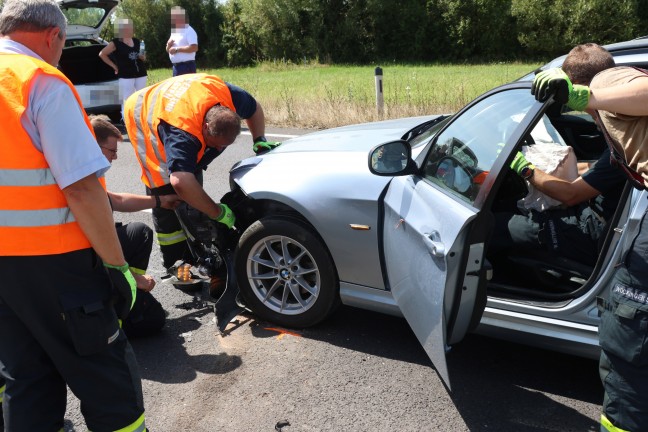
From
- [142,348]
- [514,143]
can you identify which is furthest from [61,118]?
[142,348]

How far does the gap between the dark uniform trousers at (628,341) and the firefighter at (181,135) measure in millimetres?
2354

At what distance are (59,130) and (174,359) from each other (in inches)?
75.3

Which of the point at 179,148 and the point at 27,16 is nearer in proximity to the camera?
the point at 27,16

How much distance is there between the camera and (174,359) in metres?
3.62

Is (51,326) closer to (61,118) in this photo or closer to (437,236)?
(61,118)

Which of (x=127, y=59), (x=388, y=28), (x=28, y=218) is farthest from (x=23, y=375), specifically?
(x=388, y=28)

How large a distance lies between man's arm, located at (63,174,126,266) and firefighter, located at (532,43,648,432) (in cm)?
160

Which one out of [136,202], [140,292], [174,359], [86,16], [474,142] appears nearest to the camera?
[474,142]

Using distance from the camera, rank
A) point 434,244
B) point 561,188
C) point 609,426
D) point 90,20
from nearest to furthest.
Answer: point 609,426 → point 434,244 → point 561,188 → point 90,20

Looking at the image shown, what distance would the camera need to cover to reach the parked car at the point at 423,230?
263 centimetres

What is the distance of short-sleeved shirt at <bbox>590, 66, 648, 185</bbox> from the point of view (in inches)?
82.8

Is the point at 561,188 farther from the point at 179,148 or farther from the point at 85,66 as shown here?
the point at 85,66

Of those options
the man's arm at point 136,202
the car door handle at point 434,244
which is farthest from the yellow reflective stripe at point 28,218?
the man's arm at point 136,202

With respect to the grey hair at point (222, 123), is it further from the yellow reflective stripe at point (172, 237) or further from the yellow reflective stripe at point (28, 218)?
the yellow reflective stripe at point (28, 218)
